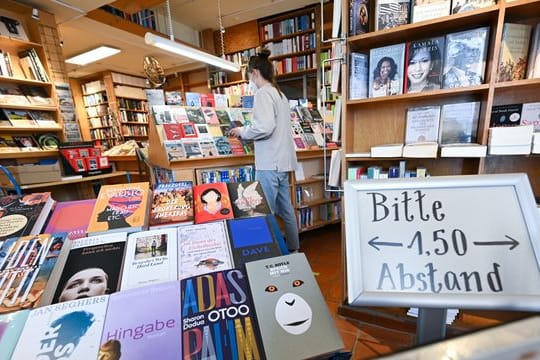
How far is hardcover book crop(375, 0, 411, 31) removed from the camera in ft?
3.93

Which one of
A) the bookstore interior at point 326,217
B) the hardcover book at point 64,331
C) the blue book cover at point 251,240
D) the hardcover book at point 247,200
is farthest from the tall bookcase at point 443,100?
the hardcover book at point 64,331

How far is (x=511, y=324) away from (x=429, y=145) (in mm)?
1183

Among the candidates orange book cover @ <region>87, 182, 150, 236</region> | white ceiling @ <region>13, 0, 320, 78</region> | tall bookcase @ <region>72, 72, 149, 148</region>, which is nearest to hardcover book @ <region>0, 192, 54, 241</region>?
orange book cover @ <region>87, 182, 150, 236</region>

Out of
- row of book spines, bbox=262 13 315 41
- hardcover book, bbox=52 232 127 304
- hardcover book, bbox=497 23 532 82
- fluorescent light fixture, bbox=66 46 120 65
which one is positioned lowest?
hardcover book, bbox=52 232 127 304

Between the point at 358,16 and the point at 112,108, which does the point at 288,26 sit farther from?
the point at 112,108

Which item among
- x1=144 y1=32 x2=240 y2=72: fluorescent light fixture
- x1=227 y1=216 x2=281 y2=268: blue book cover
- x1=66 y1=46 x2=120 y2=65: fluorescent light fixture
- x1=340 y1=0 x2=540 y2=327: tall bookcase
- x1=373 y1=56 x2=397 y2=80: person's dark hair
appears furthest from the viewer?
x1=66 y1=46 x2=120 y2=65: fluorescent light fixture

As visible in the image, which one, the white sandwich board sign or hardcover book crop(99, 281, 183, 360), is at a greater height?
the white sandwich board sign

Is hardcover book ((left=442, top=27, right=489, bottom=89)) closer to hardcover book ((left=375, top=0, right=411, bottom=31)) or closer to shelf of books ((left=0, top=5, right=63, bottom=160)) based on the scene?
hardcover book ((left=375, top=0, right=411, bottom=31))

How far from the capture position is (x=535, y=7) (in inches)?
40.9

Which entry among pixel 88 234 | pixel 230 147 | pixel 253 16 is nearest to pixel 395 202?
pixel 88 234

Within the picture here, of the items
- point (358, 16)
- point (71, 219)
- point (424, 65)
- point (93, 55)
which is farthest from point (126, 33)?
point (424, 65)

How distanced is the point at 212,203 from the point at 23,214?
0.55 m

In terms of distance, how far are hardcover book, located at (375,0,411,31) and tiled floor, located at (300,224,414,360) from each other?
1384 millimetres

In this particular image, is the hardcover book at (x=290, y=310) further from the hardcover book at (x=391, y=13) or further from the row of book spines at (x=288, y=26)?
the row of book spines at (x=288, y=26)
